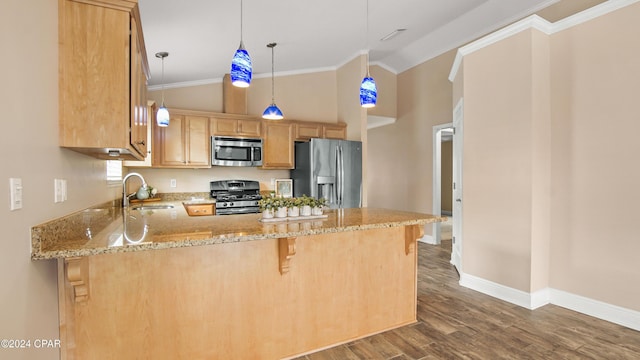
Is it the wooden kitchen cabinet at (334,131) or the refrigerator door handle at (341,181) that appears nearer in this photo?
the refrigerator door handle at (341,181)

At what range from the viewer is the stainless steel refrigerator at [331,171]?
4586 millimetres

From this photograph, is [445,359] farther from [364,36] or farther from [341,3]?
[364,36]

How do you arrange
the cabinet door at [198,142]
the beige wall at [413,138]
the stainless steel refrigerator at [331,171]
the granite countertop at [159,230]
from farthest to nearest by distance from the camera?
1. the beige wall at [413,138]
2. the stainless steel refrigerator at [331,171]
3. the cabinet door at [198,142]
4. the granite countertop at [159,230]

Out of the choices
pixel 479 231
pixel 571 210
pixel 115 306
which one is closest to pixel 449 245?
pixel 479 231

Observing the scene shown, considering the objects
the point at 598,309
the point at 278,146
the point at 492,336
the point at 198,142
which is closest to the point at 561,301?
the point at 598,309

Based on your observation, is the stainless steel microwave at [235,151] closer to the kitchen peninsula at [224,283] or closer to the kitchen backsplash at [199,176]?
the kitchen backsplash at [199,176]

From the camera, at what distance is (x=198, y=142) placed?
171 inches

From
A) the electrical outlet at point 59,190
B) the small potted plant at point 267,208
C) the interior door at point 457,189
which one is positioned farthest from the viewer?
the interior door at point 457,189

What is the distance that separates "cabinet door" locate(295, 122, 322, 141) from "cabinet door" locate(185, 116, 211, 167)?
138cm

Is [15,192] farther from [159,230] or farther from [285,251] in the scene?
[285,251]

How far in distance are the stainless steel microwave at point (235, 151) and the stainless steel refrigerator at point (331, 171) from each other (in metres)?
0.68

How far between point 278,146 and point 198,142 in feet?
3.86

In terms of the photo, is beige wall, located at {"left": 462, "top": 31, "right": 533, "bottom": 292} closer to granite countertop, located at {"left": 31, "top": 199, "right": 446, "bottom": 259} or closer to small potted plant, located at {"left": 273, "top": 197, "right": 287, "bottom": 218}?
granite countertop, located at {"left": 31, "top": 199, "right": 446, "bottom": 259}

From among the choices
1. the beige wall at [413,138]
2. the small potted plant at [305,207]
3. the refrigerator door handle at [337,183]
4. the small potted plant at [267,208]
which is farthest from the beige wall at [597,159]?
the small potted plant at [267,208]
